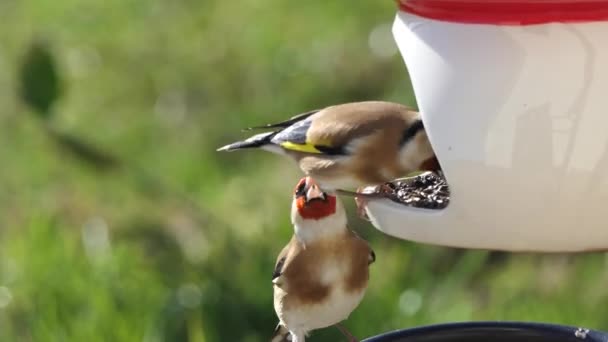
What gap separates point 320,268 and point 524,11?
78 centimetres

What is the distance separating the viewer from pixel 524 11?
2100 millimetres

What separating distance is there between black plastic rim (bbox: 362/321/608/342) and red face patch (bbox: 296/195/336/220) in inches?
13.0

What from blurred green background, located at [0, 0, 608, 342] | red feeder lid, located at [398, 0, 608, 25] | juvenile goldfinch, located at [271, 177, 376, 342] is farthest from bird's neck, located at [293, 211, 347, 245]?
blurred green background, located at [0, 0, 608, 342]

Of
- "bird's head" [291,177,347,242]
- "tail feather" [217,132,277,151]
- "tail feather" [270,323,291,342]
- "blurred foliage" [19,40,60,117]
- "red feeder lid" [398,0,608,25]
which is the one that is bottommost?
"blurred foliage" [19,40,60,117]

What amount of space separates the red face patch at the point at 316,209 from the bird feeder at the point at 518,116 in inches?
16.3

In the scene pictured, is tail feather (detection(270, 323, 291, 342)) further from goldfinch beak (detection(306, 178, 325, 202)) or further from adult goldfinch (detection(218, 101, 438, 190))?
adult goldfinch (detection(218, 101, 438, 190))

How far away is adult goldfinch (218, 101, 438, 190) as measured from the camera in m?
2.43

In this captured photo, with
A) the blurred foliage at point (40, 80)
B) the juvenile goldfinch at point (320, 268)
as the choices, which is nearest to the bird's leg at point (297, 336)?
the juvenile goldfinch at point (320, 268)

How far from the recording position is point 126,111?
6121 millimetres

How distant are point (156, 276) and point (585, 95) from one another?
2489mm

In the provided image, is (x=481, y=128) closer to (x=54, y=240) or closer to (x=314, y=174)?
(x=314, y=174)

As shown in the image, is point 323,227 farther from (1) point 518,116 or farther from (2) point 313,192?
(1) point 518,116

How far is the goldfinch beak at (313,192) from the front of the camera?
2654 millimetres

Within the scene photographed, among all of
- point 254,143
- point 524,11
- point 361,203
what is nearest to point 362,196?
point 361,203
